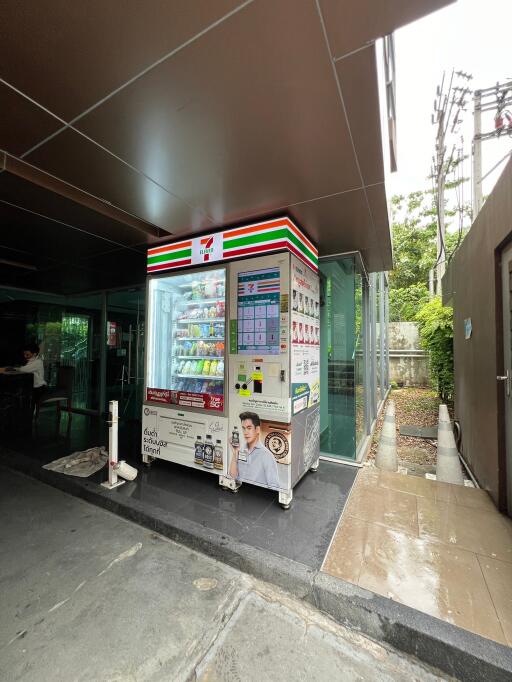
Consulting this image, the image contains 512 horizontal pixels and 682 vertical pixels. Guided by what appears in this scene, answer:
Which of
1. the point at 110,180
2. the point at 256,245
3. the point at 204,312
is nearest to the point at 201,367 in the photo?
the point at 204,312

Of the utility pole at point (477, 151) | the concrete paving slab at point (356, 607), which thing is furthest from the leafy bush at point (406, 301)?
the concrete paving slab at point (356, 607)

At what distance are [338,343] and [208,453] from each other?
7.04 ft

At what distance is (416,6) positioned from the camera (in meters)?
1.16

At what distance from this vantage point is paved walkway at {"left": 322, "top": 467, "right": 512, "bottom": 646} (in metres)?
1.68

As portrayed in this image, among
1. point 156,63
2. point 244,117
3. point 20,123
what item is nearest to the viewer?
point 156,63

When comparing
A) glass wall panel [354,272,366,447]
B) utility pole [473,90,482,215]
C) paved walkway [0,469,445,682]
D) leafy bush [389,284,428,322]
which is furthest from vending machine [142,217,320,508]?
leafy bush [389,284,428,322]

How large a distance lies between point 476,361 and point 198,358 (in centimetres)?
321

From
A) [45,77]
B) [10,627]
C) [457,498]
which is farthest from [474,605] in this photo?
[45,77]

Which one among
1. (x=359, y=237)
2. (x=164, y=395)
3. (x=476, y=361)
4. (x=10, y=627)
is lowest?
(x=10, y=627)

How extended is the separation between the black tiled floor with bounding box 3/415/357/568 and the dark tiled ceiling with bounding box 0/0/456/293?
2.70 meters

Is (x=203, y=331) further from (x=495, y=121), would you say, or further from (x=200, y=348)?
(x=495, y=121)

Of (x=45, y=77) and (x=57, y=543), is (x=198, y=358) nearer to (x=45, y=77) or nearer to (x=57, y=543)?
(x=57, y=543)

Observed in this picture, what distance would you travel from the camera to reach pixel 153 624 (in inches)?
63.7

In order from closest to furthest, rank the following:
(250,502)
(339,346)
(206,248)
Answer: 1. (250,502)
2. (206,248)
3. (339,346)
